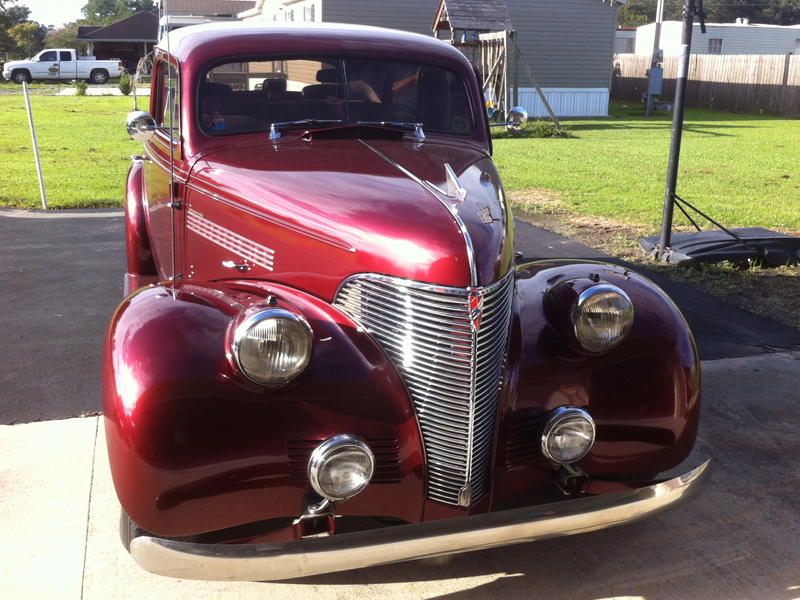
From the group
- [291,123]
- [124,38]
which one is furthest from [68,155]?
[124,38]

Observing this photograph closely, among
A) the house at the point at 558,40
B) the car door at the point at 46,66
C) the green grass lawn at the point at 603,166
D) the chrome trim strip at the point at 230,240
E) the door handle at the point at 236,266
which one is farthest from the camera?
the car door at the point at 46,66

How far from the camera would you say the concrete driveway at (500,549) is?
2729 mm

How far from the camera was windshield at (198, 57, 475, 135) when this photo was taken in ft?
11.7

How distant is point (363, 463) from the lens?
2301 millimetres

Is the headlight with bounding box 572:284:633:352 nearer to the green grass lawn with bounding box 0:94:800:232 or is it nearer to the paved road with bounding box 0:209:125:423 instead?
the paved road with bounding box 0:209:125:423

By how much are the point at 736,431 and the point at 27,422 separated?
12.3 ft

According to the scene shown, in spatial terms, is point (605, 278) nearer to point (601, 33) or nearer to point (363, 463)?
point (363, 463)

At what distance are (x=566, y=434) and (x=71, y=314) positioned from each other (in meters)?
4.15

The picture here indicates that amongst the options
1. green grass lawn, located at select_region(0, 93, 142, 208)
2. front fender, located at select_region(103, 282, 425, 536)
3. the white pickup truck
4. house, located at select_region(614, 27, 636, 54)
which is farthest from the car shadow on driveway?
house, located at select_region(614, 27, 636, 54)

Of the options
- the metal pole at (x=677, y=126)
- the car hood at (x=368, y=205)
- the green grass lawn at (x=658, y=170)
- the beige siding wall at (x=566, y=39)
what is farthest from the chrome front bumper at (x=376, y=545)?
the beige siding wall at (x=566, y=39)

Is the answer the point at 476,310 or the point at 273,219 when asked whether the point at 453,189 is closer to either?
the point at 476,310

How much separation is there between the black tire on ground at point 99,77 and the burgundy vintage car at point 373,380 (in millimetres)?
38729

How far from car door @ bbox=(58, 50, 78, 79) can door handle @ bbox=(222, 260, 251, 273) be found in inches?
1525

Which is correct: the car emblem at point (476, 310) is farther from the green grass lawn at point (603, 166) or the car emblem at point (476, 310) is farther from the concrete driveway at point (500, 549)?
the green grass lawn at point (603, 166)
